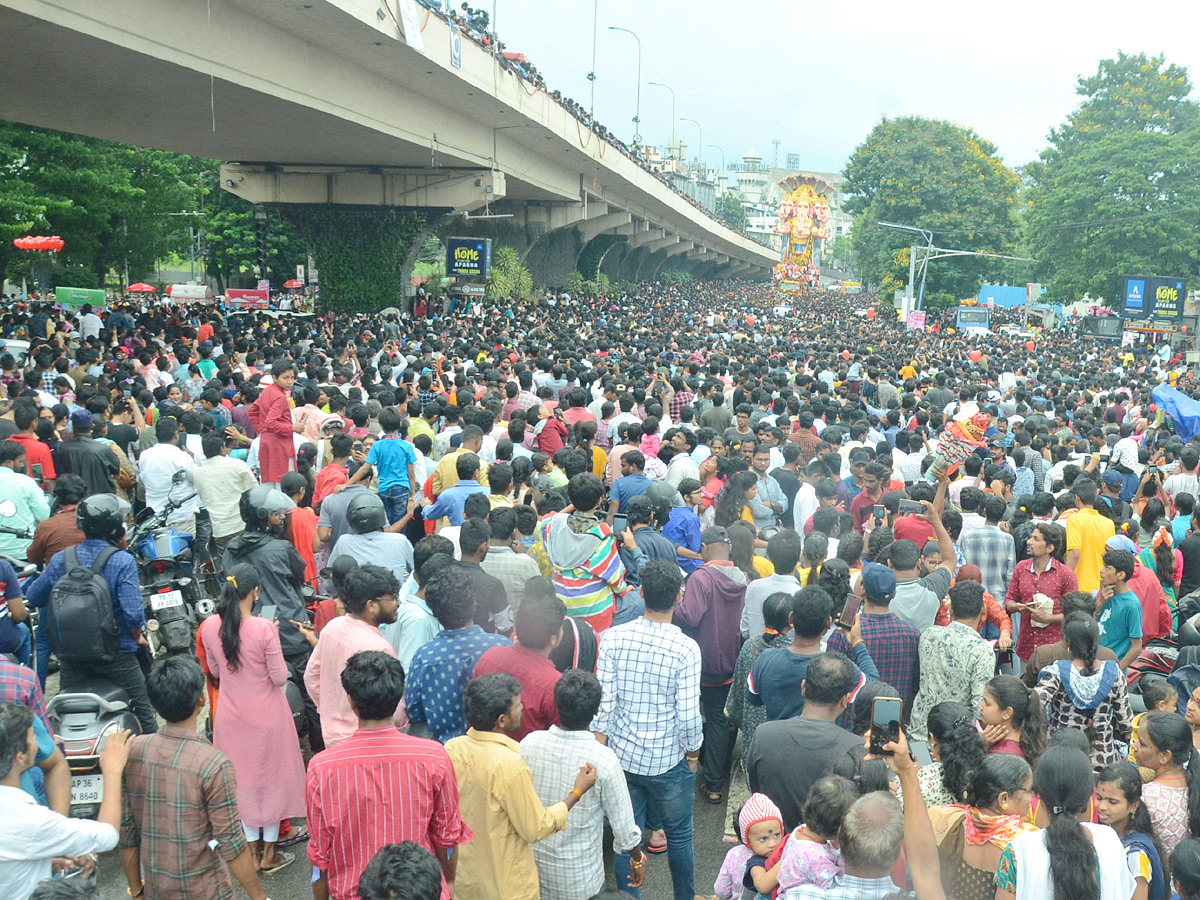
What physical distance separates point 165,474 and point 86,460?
3.43 ft

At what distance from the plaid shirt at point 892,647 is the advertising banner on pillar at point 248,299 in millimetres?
29528

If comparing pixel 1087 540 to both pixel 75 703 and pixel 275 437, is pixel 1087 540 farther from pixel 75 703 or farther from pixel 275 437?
pixel 275 437

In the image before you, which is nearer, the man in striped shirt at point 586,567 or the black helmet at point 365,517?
the man in striped shirt at point 586,567

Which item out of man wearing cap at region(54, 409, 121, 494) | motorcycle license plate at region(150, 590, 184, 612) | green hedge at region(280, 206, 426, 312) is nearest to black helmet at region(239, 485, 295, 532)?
motorcycle license plate at region(150, 590, 184, 612)

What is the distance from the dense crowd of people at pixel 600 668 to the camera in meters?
3.23

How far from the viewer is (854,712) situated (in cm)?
383

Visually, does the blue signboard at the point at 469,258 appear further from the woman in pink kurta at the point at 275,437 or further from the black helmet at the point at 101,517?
the black helmet at the point at 101,517

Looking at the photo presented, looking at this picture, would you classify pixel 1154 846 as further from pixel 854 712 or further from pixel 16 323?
pixel 16 323

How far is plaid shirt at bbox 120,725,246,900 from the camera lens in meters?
3.49

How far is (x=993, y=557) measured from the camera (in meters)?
6.86

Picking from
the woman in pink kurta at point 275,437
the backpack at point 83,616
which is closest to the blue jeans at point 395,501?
the woman in pink kurta at point 275,437

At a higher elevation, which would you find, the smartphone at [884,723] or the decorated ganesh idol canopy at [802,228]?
the decorated ganesh idol canopy at [802,228]

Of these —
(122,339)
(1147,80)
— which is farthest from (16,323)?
(1147,80)

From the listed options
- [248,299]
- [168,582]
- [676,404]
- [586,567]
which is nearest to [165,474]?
[168,582]
